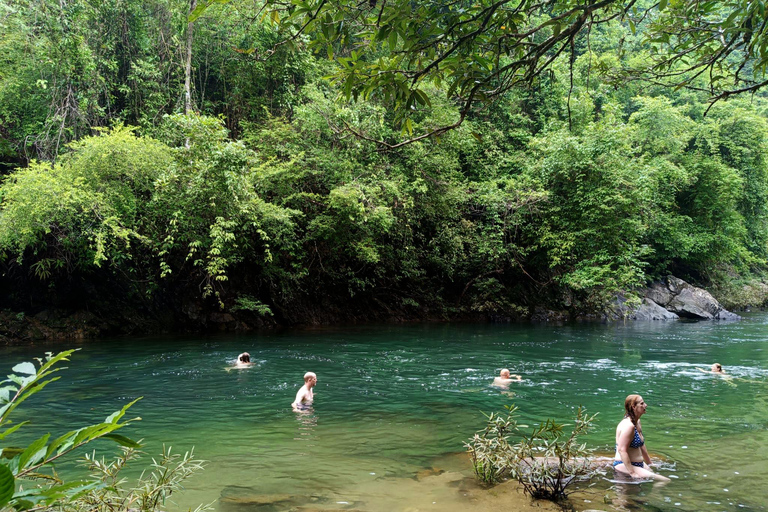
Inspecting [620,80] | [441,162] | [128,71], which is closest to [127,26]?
[128,71]

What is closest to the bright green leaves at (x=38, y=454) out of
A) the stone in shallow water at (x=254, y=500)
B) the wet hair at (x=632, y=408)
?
the stone in shallow water at (x=254, y=500)

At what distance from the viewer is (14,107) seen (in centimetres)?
1819

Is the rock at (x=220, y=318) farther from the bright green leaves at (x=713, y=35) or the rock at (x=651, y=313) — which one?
the rock at (x=651, y=313)

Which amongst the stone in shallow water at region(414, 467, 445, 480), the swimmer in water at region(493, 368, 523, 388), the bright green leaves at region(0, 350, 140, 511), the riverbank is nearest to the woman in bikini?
the stone in shallow water at region(414, 467, 445, 480)

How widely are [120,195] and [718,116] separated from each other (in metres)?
34.3

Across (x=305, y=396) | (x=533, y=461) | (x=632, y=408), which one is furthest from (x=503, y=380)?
(x=533, y=461)

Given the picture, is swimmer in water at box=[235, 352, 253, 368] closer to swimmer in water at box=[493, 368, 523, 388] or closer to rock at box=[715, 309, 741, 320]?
swimmer in water at box=[493, 368, 523, 388]

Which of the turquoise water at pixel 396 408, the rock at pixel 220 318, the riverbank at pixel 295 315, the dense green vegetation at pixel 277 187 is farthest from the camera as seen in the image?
the rock at pixel 220 318

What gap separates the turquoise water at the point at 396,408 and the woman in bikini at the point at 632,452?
0.26 metres

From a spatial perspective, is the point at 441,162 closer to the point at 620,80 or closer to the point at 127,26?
the point at 127,26

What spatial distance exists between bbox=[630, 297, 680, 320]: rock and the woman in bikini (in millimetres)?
22465

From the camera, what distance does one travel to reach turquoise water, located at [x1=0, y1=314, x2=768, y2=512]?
18.4 feet

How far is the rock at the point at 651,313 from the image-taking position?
27031mm

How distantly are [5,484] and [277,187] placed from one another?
18.4 meters
